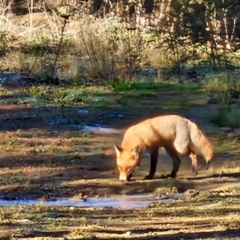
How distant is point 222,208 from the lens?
7.61 meters

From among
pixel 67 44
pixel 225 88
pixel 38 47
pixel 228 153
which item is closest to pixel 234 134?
pixel 228 153

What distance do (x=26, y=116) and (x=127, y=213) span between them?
23.4 ft

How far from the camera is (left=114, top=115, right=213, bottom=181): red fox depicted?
32.0ft

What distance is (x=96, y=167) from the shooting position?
10.2m

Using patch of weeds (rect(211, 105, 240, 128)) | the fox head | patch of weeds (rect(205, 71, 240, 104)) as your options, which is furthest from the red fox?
patch of weeds (rect(205, 71, 240, 104))

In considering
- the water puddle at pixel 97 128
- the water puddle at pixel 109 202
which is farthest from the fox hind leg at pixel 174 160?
the water puddle at pixel 97 128

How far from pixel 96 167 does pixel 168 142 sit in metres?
0.91

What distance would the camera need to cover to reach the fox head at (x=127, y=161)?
31.2 feet

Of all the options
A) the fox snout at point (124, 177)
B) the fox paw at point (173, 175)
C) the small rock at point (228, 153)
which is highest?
the small rock at point (228, 153)

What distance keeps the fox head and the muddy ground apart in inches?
4.9

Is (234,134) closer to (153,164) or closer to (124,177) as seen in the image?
(153,164)

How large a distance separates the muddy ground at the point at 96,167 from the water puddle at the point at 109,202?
202mm

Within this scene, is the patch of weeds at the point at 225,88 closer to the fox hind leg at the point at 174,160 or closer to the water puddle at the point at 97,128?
the water puddle at the point at 97,128

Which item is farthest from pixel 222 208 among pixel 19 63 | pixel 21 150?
pixel 19 63
